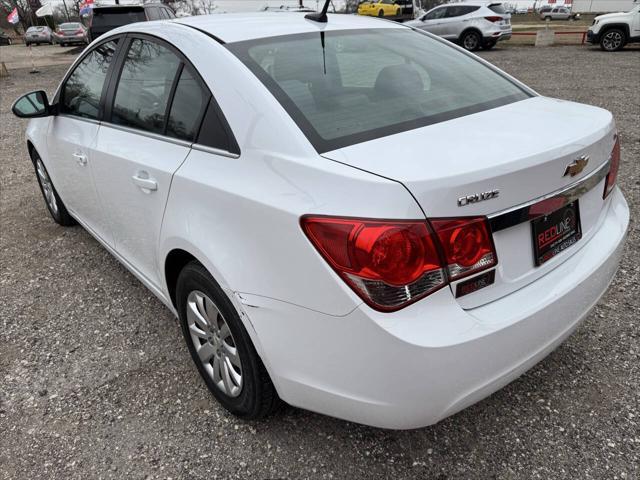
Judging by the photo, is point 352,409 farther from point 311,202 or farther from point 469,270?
point 311,202

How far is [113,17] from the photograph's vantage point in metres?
14.3

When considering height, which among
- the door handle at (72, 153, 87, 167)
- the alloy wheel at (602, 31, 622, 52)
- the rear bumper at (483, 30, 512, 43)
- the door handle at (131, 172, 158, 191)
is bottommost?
the alloy wheel at (602, 31, 622, 52)

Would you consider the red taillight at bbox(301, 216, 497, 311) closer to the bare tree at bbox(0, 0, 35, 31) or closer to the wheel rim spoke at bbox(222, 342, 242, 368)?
the wheel rim spoke at bbox(222, 342, 242, 368)

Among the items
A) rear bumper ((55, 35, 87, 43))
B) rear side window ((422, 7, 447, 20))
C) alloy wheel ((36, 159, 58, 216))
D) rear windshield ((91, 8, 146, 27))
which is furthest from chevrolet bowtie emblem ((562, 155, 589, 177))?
rear bumper ((55, 35, 87, 43))

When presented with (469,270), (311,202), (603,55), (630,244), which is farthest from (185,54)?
(603,55)

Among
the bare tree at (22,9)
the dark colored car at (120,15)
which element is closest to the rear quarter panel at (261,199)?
the dark colored car at (120,15)

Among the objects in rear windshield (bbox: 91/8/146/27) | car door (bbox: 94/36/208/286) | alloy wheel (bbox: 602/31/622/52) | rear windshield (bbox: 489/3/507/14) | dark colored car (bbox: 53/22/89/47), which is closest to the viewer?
car door (bbox: 94/36/208/286)

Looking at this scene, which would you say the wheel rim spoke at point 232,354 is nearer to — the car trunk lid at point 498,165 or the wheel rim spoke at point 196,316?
the wheel rim spoke at point 196,316

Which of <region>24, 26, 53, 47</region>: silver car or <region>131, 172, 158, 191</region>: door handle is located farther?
<region>24, 26, 53, 47</region>: silver car

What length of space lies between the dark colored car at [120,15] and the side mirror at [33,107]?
11.5 meters

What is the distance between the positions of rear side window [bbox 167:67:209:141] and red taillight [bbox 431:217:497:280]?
45.1 inches

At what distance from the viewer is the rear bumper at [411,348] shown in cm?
148

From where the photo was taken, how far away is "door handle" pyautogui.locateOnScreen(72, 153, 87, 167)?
117 inches

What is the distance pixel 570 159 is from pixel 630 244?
2.34 meters
